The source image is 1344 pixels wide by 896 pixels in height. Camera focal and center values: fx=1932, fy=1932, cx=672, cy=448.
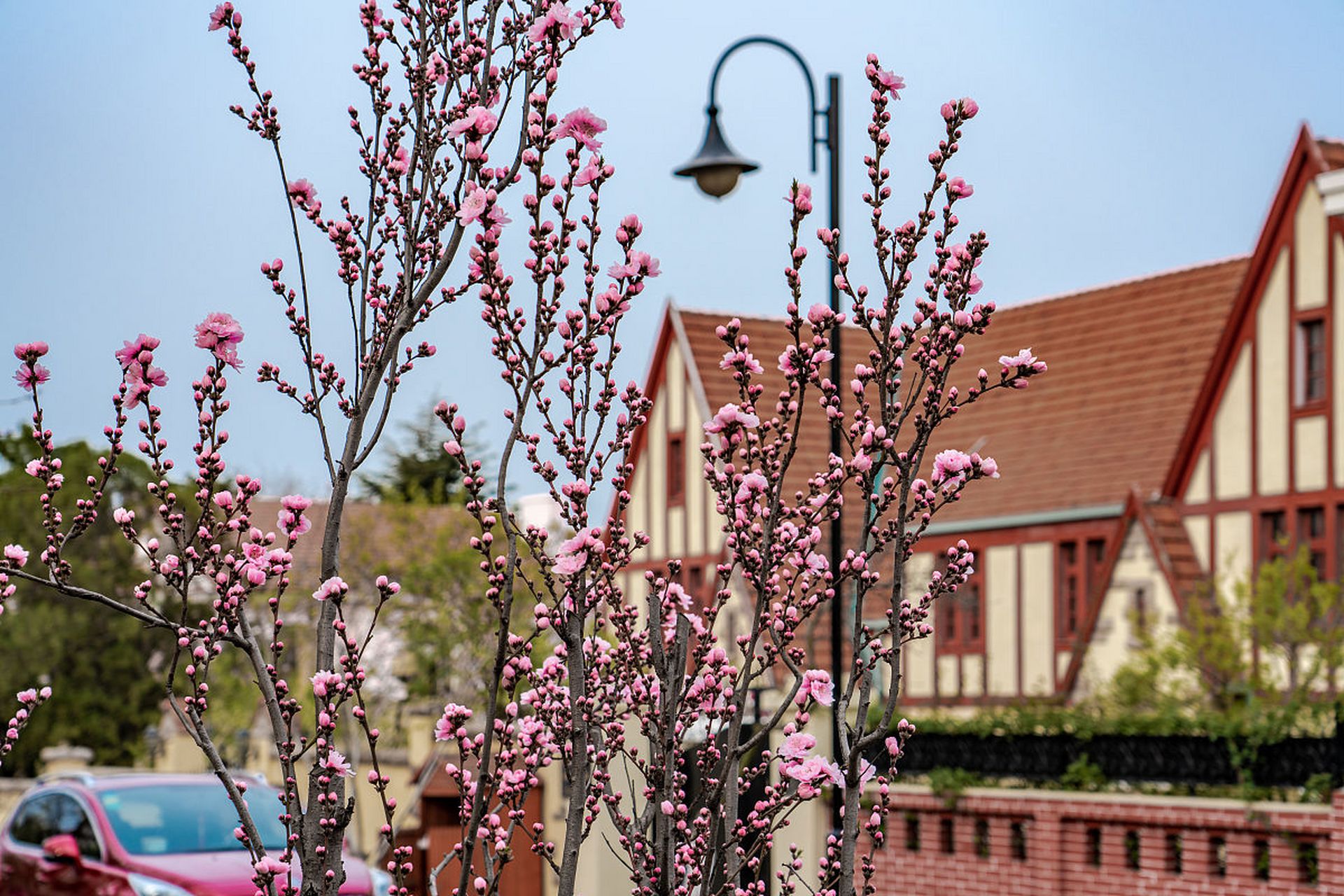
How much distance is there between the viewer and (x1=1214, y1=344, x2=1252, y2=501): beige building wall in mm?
25594

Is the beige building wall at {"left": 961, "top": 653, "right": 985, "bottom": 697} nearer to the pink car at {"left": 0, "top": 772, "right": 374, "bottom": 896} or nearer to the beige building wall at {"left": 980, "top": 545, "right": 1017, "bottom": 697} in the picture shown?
the beige building wall at {"left": 980, "top": 545, "right": 1017, "bottom": 697}

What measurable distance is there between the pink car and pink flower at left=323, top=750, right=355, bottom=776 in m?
8.53

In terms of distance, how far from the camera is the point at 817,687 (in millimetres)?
5078

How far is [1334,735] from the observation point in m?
15.7

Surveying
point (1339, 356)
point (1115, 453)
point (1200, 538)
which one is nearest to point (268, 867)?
point (1339, 356)

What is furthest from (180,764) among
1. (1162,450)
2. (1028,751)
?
(1028,751)

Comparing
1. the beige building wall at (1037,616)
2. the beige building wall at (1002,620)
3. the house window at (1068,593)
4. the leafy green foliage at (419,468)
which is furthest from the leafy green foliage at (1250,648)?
the leafy green foliage at (419,468)

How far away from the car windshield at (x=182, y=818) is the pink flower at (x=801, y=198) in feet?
31.0

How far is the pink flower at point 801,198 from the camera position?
520 centimetres

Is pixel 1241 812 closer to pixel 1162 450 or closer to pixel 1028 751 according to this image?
pixel 1028 751

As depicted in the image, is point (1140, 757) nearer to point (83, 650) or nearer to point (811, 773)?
point (811, 773)

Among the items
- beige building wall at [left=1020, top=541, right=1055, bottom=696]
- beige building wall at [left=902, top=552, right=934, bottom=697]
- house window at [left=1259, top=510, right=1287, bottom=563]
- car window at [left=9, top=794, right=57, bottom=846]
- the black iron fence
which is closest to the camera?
car window at [left=9, top=794, right=57, bottom=846]

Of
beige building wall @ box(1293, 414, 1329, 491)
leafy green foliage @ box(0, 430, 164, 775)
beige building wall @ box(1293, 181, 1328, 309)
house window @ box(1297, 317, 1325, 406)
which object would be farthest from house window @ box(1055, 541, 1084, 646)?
leafy green foliage @ box(0, 430, 164, 775)

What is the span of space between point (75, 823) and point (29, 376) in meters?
10.0
